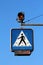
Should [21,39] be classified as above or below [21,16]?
below

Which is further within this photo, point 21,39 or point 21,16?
point 21,16

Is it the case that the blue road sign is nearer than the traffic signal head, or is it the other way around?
the blue road sign

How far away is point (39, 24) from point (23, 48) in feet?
3.72

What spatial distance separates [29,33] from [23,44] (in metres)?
0.46

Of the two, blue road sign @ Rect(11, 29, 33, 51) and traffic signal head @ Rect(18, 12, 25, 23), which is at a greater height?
traffic signal head @ Rect(18, 12, 25, 23)

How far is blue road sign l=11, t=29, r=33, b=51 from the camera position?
49.9ft

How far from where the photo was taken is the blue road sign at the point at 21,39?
15203mm

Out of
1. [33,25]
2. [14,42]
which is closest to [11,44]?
[14,42]

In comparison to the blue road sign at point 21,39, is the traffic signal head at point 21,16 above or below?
above

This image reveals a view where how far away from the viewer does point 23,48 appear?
15156 mm

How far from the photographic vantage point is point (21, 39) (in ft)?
50.5

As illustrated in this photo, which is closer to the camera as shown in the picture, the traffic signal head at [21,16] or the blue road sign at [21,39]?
the blue road sign at [21,39]

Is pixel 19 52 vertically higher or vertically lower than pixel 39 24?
lower

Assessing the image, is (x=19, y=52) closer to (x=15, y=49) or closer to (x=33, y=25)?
(x=15, y=49)
